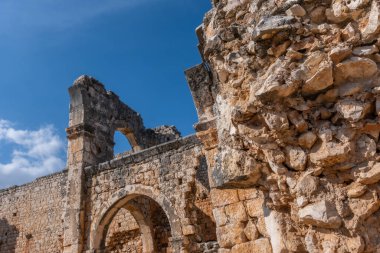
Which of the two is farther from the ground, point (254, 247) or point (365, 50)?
point (365, 50)

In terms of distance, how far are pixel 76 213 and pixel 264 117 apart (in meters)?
8.35

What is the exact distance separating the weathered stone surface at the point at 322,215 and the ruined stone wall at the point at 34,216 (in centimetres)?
1282

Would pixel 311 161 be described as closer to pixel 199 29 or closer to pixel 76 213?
pixel 199 29

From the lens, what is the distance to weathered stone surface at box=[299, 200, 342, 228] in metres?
2.10

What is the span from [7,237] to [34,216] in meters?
1.65

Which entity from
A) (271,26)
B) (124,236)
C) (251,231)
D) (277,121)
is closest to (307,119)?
(277,121)

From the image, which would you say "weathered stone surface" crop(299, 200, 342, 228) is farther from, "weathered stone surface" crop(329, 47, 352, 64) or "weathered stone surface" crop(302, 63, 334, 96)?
"weathered stone surface" crop(329, 47, 352, 64)

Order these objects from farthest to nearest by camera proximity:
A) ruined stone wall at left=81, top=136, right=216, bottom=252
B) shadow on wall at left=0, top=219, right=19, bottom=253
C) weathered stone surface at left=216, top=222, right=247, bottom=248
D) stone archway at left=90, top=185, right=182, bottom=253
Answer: shadow on wall at left=0, top=219, right=19, bottom=253, stone archway at left=90, top=185, right=182, bottom=253, ruined stone wall at left=81, top=136, right=216, bottom=252, weathered stone surface at left=216, top=222, right=247, bottom=248

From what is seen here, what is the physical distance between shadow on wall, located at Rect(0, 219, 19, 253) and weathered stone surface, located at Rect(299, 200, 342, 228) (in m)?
15.2

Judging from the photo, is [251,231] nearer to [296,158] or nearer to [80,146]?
[296,158]

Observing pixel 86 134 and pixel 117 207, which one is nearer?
pixel 117 207

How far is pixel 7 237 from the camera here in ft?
47.6

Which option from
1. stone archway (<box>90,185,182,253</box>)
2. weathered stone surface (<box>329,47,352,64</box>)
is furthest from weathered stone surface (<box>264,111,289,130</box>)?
stone archway (<box>90,185,182,253</box>)

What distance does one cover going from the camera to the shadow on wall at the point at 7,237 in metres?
14.4
